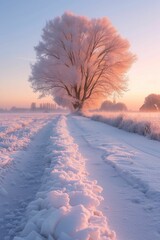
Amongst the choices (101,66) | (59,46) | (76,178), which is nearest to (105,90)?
(101,66)

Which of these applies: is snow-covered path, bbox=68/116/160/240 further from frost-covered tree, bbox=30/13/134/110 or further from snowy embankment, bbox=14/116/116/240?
frost-covered tree, bbox=30/13/134/110

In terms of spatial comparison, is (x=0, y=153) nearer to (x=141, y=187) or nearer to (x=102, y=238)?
(x=141, y=187)

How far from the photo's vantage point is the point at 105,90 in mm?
30547

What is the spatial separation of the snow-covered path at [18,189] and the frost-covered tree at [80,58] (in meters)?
23.7

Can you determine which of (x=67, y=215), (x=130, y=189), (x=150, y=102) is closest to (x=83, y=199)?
(x=67, y=215)

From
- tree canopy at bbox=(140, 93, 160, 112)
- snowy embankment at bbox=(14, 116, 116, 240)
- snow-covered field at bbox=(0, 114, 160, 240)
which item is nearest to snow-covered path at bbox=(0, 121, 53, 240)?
snow-covered field at bbox=(0, 114, 160, 240)

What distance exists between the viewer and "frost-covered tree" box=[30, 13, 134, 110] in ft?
95.5

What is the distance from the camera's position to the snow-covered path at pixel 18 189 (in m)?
2.64

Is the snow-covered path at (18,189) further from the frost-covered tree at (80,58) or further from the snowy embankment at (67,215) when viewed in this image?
the frost-covered tree at (80,58)

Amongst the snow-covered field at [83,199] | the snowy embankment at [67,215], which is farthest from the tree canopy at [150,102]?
the snowy embankment at [67,215]

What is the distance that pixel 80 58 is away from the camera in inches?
1178

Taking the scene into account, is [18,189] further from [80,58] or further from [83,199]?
[80,58]

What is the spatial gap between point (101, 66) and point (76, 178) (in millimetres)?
26942

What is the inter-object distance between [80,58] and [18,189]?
88.2ft
